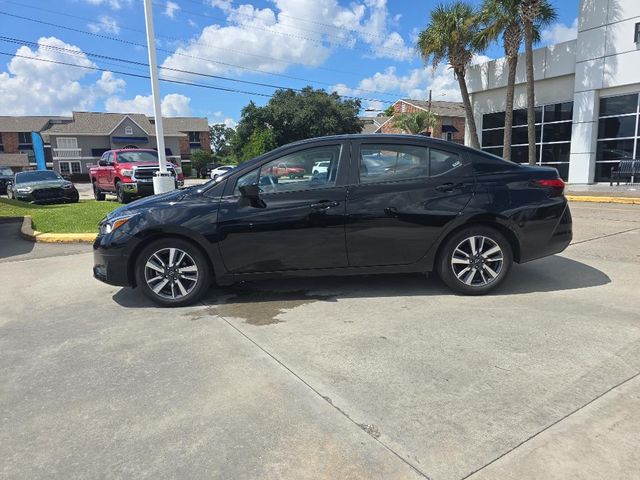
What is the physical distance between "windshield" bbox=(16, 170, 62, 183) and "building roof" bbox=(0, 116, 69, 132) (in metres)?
66.5

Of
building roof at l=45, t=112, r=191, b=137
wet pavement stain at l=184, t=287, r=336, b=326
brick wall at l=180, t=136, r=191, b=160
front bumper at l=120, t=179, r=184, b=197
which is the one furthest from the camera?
brick wall at l=180, t=136, r=191, b=160

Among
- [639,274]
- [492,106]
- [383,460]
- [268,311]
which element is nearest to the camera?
[383,460]

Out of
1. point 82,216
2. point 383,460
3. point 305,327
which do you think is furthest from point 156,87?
point 383,460

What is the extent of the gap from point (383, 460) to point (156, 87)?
10452 millimetres

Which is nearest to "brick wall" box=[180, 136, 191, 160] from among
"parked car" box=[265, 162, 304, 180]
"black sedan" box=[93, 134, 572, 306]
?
"black sedan" box=[93, 134, 572, 306]

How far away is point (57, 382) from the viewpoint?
3.38 metres

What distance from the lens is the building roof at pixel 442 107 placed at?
177 ft

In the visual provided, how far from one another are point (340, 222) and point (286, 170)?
785 millimetres

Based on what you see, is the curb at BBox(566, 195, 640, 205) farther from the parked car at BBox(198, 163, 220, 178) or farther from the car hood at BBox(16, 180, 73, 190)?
the parked car at BBox(198, 163, 220, 178)

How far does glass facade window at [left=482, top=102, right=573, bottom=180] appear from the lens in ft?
68.3

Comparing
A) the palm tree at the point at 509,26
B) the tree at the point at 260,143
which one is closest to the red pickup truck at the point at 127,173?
the palm tree at the point at 509,26

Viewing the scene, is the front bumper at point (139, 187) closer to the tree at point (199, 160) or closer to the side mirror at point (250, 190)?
the side mirror at point (250, 190)

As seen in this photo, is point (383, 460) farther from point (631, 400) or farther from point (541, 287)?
point (541, 287)

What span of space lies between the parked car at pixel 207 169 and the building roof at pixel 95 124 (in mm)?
8467
